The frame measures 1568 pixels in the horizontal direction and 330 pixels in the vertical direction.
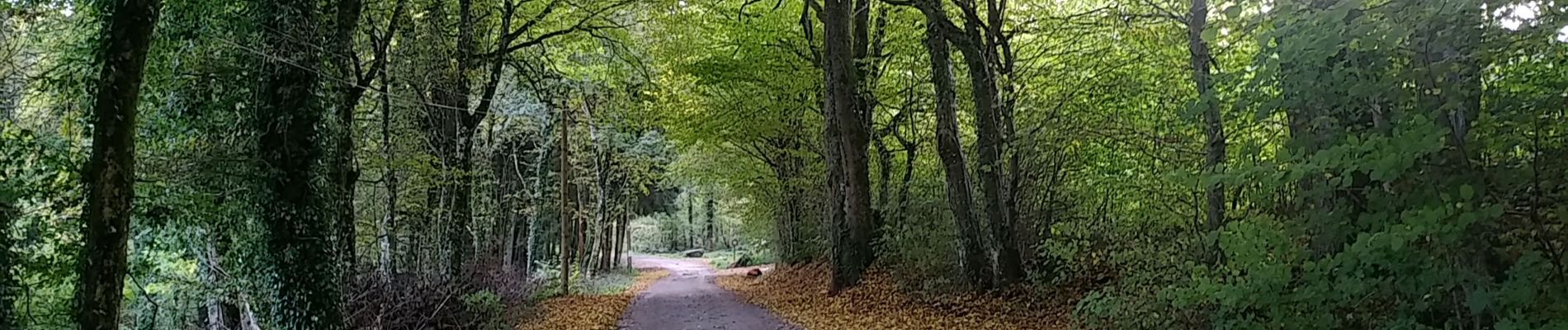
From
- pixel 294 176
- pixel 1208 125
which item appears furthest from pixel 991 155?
pixel 294 176

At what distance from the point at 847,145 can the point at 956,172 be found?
3571 mm

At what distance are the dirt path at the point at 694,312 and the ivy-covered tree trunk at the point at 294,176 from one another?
511 centimetres

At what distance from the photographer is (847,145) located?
14898mm

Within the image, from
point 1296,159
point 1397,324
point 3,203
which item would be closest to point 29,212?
point 3,203

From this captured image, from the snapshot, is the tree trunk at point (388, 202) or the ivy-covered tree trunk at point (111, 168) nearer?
the ivy-covered tree trunk at point (111, 168)

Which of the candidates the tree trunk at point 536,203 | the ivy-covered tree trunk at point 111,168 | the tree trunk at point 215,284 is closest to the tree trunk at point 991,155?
the ivy-covered tree trunk at point 111,168

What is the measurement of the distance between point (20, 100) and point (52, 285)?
5.78ft

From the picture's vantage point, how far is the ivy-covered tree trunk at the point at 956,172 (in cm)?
1150

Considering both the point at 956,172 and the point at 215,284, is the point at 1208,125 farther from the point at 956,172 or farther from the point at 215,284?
the point at 215,284

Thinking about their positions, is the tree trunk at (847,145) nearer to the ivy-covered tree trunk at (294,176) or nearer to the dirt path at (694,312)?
the dirt path at (694,312)

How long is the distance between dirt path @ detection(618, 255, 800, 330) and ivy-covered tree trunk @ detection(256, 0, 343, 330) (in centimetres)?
511

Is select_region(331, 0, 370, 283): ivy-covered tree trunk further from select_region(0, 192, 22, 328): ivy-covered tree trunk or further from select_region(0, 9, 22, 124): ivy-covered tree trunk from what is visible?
select_region(0, 192, 22, 328): ivy-covered tree trunk

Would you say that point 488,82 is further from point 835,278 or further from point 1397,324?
point 1397,324

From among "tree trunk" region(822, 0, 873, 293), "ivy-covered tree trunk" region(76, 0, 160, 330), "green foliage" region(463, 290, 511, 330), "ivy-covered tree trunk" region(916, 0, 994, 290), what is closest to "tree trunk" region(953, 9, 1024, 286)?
"ivy-covered tree trunk" region(916, 0, 994, 290)
